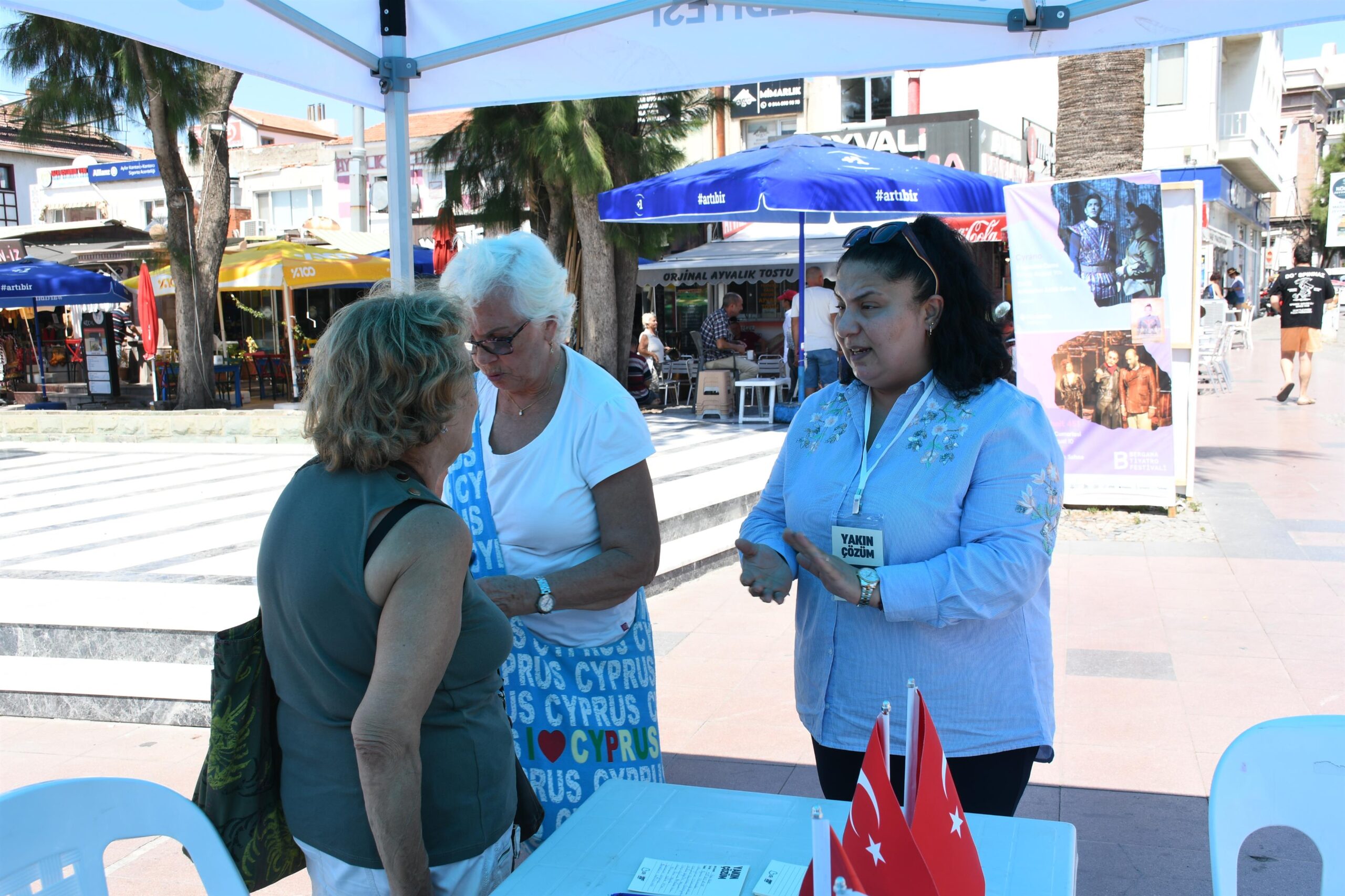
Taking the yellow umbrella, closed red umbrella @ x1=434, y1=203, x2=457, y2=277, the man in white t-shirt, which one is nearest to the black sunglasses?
the man in white t-shirt

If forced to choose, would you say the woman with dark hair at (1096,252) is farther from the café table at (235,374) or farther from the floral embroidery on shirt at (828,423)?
the café table at (235,374)

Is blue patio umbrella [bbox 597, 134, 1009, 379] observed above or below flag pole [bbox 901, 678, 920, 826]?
above

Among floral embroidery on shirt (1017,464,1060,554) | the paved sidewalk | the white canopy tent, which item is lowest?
the paved sidewalk

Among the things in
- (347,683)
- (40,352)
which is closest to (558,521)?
(347,683)

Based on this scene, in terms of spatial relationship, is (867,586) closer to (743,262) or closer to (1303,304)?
(1303,304)

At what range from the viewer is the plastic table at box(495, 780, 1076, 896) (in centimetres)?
148

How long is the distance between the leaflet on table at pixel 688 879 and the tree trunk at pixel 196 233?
13459mm

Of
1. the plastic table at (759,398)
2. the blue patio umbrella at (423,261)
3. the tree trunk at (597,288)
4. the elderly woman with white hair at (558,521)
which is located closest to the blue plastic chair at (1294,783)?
the elderly woman with white hair at (558,521)

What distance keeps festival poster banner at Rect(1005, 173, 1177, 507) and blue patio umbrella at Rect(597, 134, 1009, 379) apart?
1.02 m

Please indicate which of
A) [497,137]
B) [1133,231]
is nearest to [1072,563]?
[1133,231]

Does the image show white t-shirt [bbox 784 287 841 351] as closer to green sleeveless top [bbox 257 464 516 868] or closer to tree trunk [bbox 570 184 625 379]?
tree trunk [bbox 570 184 625 379]

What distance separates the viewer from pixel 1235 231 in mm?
43406

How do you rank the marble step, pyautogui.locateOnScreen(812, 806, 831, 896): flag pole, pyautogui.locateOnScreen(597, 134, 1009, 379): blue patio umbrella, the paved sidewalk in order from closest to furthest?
pyautogui.locateOnScreen(812, 806, 831, 896): flag pole < the paved sidewalk < the marble step < pyautogui.locateOnScreen(597, 134, 1009, 379): blue patio umbrella

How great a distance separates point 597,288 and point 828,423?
1082cm
